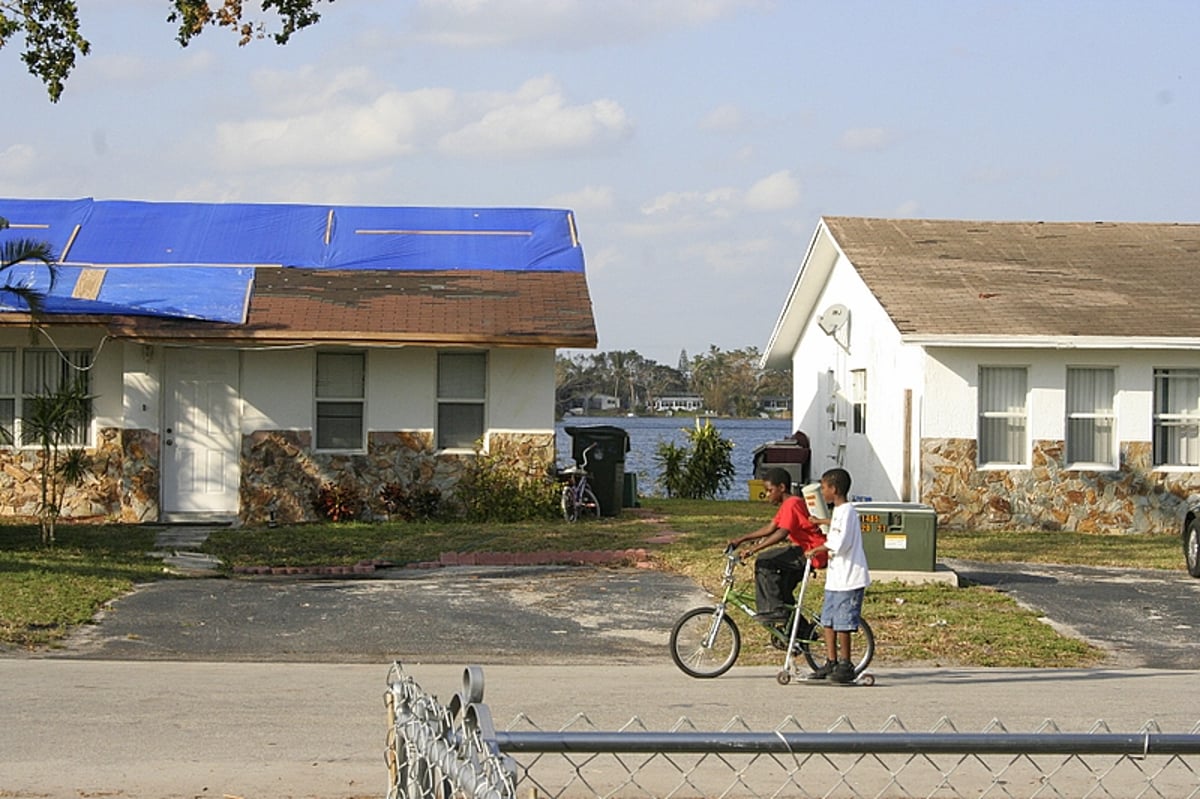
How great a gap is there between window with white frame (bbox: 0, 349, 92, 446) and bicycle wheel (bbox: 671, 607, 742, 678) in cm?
1335

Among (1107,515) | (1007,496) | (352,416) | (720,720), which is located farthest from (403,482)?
(720,720)

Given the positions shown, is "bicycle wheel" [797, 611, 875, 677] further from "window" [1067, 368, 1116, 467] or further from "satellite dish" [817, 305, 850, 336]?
"satellite dish" [817, 305, 850, 336]

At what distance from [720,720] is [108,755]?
363 centimetres

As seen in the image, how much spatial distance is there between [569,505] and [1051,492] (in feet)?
23.4

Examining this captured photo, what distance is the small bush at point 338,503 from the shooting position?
2123 centimetres

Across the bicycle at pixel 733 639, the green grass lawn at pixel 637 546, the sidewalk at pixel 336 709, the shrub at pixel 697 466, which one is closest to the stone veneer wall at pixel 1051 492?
the green grass lawn at pixel 637 546

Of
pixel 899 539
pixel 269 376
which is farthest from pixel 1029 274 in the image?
pixel 269 376

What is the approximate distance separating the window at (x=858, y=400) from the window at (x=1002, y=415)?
328 cm

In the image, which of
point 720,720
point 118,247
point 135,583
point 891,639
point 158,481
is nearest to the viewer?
point 720,720

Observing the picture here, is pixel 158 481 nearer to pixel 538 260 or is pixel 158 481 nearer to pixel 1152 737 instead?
pixel 538 260

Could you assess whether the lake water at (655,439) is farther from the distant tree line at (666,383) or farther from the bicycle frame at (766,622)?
the bicycle frame at (766,622)

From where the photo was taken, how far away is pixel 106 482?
21.3 m

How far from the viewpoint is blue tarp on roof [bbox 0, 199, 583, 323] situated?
21734 millimetres

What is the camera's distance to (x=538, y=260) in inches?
940
